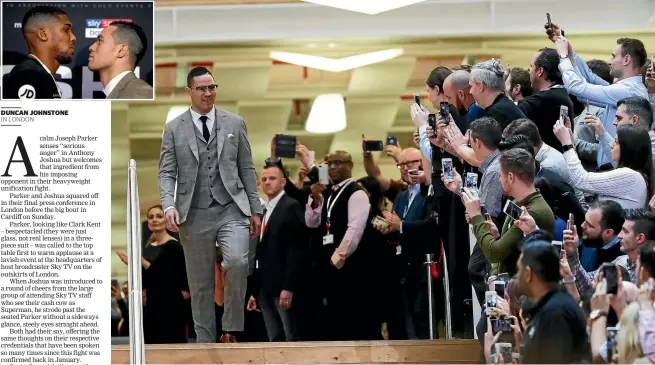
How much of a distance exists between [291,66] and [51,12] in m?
4.90

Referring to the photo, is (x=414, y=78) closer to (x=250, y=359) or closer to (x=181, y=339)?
(x=181, y=339)

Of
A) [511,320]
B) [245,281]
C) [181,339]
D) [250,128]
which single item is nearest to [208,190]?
[245,281]

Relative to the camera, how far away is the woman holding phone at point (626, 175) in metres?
6.59

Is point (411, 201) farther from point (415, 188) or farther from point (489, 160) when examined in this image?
point (489, 160)

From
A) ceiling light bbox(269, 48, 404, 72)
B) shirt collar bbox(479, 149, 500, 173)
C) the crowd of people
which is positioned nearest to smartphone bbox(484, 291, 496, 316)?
the crowd of people

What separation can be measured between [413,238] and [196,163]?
1382 mm

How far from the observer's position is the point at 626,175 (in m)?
6.59

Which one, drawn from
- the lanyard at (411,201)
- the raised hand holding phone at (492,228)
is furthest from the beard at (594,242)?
the lanyard at (411,201)

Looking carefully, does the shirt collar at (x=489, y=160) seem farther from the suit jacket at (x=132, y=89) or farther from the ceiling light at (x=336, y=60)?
the ceiling light at (x=336, y=60)

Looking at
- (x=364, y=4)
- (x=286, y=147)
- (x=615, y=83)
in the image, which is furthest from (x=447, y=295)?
(x=364, y=4)

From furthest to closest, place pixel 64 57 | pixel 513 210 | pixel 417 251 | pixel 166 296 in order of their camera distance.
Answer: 1. pixel 166 296
2. pixel 417 251
3. pixel 64 57
4. pixel 513 210

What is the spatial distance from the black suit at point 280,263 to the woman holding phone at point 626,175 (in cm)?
217

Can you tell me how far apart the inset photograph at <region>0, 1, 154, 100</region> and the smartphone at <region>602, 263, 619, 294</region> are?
8.08 ft

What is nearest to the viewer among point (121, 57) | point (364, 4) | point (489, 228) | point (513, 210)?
point (513, 210)
